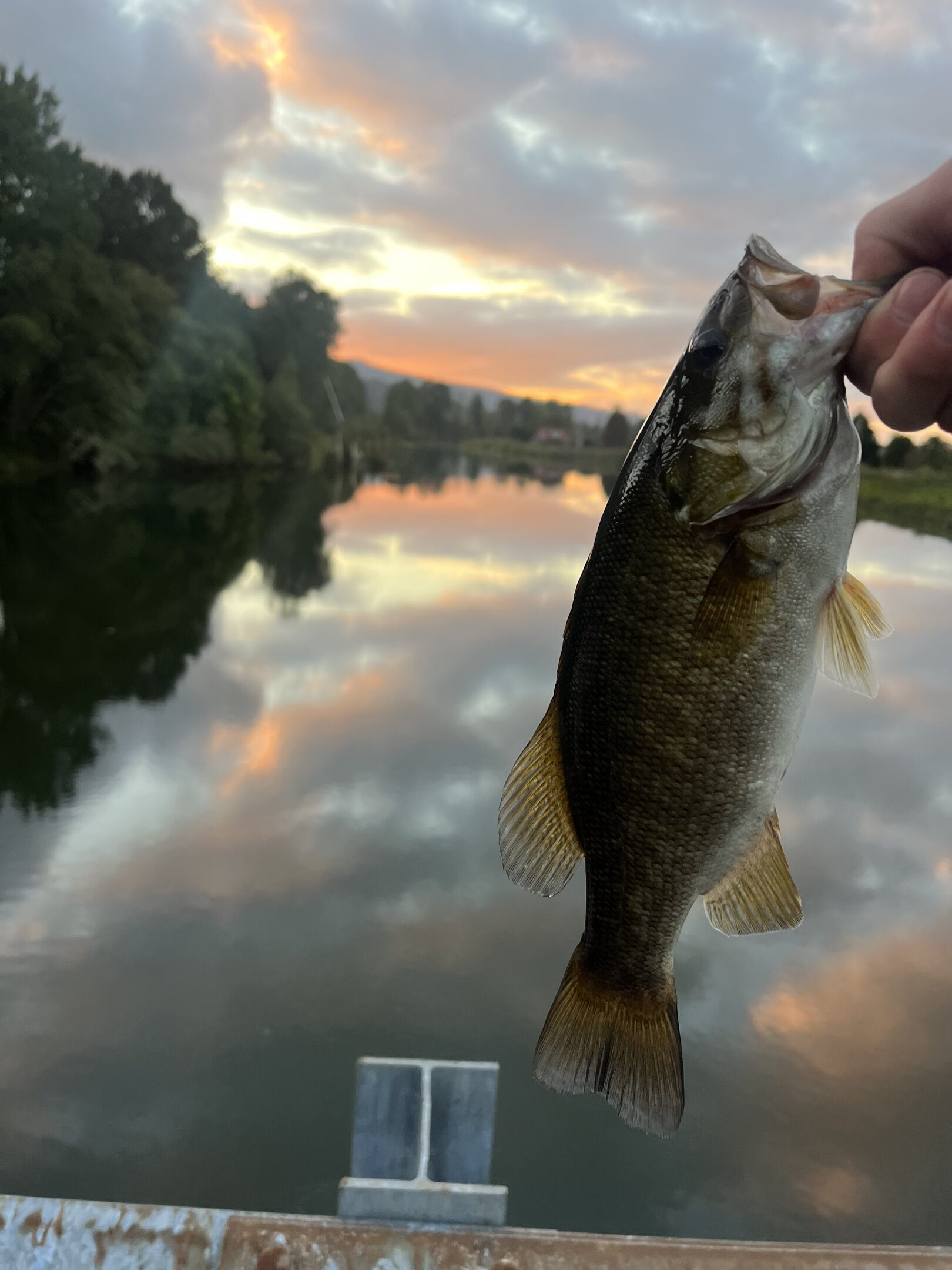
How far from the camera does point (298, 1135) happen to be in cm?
479

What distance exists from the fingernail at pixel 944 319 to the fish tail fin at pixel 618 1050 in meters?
1.15

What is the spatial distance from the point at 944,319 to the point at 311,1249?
254 centimetres

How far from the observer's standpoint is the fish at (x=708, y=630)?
1.50m

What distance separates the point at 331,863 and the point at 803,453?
646 centimetres

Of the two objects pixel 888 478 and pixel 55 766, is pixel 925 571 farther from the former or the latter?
pixel 55 766

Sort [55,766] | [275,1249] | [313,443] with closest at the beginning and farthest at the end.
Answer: [275,1249], [55,766], [313,443]

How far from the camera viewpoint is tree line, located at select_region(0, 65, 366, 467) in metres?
32.8

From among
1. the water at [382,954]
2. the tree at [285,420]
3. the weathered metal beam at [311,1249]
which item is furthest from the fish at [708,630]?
the tree at [285,420]

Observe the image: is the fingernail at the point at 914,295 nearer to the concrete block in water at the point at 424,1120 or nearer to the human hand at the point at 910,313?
the human hand at the point at 910,313

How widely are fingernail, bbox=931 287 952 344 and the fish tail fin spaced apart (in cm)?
115

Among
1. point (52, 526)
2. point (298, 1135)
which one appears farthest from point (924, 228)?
point (52, 526)

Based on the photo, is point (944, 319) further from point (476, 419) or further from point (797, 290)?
point (476, 419)

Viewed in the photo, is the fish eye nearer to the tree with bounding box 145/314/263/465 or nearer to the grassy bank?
the grassy bank

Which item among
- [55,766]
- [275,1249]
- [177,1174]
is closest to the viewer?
[275,1249]
